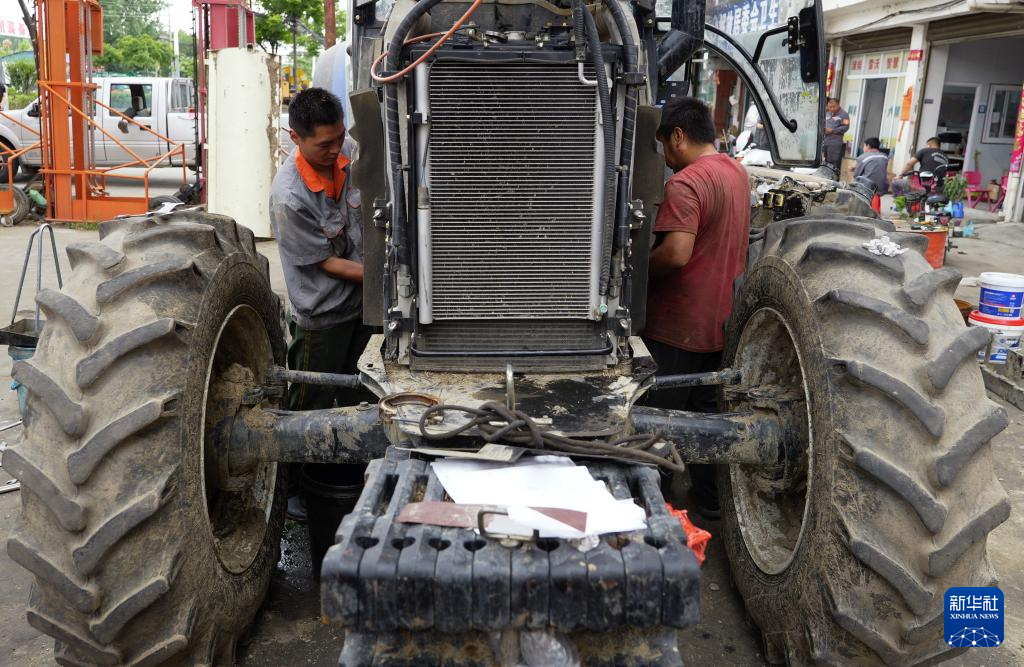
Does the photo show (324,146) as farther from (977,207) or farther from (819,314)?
(977,207)

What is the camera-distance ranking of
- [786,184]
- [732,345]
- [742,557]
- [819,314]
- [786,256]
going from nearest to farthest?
[819,314] < [786,256] < [742,557] < [732,345] < [786,184]

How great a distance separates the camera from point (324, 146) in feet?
14.1

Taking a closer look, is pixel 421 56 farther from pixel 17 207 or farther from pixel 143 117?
pixel 143 117

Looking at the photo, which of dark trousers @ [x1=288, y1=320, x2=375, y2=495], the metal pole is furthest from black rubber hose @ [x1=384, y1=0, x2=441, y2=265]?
dark trousers @ [x1=288, y1=320, x2=375, y2=495]

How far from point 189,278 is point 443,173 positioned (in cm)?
97

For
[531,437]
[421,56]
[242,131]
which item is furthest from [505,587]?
[242,131]

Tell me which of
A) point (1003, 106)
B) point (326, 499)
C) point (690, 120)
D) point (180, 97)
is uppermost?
point (1003, 106)

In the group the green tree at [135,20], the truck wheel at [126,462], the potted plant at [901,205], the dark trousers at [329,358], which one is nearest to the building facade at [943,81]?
the potted plant at [901,205]

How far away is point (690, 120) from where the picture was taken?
14.6ft

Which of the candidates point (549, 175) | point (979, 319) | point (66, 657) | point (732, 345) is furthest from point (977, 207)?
point (66, 657)

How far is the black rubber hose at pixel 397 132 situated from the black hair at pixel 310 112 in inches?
49.0

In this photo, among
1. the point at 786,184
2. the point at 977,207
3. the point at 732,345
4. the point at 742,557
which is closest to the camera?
the point at 742,557

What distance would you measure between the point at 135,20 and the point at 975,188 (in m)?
63.4

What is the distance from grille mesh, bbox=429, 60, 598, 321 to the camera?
3.00m
